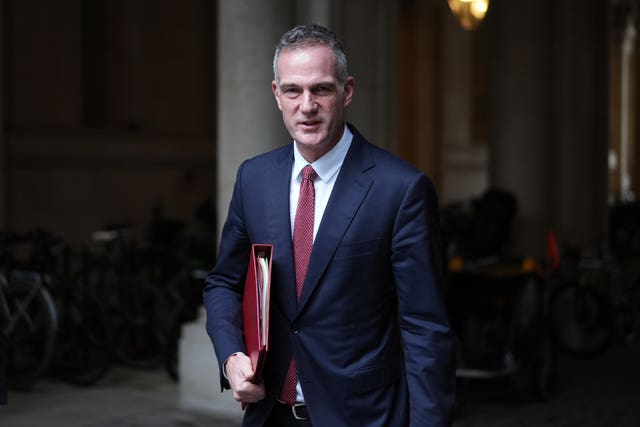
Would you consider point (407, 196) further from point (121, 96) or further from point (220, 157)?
point (121, 96)

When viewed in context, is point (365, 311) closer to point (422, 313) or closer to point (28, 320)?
point (422, 313)

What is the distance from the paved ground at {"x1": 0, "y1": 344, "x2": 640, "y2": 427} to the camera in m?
7.78

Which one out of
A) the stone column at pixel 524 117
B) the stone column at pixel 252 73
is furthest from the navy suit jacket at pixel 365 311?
the stone column at pixel 524 117

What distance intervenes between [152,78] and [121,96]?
2.14 ft

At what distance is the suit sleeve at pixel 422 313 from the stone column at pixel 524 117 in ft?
29.4

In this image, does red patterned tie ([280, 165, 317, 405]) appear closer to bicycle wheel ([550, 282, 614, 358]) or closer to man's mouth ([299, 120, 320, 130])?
man's mouth ([299, 120, 320, 130])

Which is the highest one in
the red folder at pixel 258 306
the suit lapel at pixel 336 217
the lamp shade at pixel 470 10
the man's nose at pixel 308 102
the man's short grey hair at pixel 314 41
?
the lamp shade at pixel 470 10

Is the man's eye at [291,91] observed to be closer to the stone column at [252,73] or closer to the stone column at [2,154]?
the stone column at [252,73]

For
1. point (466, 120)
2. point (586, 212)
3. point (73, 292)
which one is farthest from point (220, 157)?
point (466, 120)

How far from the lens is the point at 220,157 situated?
808cm

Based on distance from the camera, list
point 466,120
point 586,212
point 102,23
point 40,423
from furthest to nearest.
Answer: point 466,120
point 102,23
point 586,212
point 40,423

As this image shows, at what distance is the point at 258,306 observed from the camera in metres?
2.95

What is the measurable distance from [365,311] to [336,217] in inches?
11.2

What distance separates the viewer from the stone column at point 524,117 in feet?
38.9
